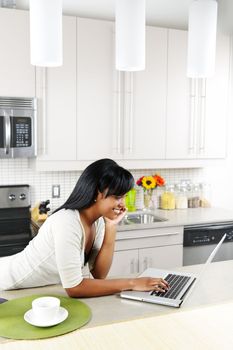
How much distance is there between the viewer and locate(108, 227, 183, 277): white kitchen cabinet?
3207 mm

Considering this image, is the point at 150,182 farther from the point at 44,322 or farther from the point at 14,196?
the point at 44,322

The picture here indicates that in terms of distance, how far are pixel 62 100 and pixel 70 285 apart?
184 cm

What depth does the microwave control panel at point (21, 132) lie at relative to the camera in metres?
3.07

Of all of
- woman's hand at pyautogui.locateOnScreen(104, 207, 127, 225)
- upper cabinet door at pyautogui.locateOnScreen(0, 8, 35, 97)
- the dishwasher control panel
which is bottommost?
the dishwasher control panel

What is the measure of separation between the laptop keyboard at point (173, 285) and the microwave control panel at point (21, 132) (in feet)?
5.35

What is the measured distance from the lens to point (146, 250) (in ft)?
10.8

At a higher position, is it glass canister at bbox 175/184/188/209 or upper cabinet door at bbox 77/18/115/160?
upper cabinet door at bbox 77/18/115/160

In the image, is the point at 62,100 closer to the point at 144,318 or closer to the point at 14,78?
the point at 14,78

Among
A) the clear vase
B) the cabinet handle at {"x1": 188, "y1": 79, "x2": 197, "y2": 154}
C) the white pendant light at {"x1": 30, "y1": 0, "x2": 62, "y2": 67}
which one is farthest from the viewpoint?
the clear vase

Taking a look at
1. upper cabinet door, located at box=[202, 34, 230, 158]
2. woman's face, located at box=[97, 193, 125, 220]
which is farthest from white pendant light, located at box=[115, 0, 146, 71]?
upper cabinet door, located at box=[202, 34, 230, 158]

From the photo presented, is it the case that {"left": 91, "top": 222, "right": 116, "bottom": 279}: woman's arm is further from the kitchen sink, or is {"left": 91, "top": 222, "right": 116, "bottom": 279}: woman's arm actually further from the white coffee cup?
the kitchen sink

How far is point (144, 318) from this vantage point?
1.54 meters

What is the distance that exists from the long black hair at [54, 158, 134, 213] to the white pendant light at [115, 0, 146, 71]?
428mm

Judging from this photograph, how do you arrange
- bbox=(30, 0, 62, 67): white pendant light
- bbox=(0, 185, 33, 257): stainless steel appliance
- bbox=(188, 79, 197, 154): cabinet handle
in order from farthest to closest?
bbox=(188, 79, 197, 154): cabinet handle, bbox=(0, 185, 33, 257): stainless steel appliance, bbox=(30, 0, 62, 67): white pendant light
